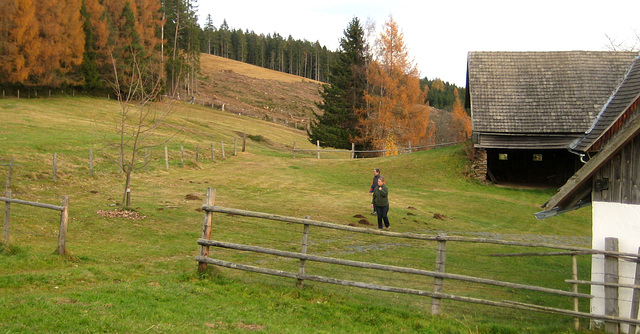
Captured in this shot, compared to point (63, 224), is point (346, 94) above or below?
above

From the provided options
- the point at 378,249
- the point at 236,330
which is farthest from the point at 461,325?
the point at 378,249

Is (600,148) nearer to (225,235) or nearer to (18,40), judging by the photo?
(225,235)

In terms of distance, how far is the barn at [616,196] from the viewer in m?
9.68

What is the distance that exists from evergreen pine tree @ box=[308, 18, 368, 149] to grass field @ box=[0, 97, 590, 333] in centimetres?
976

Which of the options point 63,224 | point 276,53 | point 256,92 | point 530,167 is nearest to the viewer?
point 63,224

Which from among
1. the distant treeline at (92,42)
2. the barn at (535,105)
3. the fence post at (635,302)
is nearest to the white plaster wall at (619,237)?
the fence post at (635,302)

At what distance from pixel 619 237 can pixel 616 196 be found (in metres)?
0.88

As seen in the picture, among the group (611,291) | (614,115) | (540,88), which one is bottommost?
(611,291)

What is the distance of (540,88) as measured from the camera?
3256 centimetres

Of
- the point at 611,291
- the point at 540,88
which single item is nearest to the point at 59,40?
the point at 540,88

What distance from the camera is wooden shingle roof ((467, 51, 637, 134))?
3088 cm

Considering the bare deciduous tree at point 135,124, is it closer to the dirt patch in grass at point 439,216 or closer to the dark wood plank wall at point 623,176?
the dirt patch in grass at point 439,216

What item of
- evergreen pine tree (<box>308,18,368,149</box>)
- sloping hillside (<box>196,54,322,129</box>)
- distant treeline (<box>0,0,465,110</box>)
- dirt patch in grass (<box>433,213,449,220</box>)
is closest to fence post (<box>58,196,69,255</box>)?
dirt patch in grass (<box>433,213,449,220</box>)

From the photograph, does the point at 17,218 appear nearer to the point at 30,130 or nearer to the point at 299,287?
the point at 299,287
